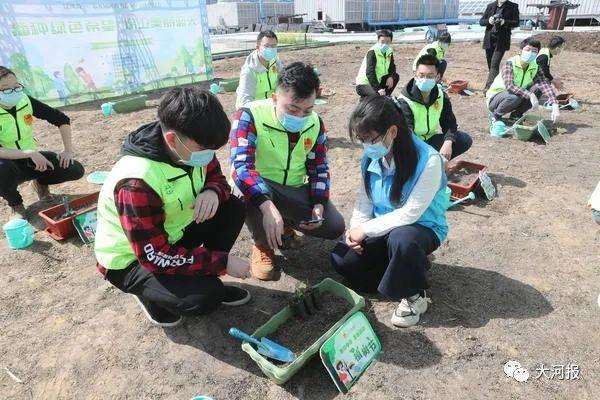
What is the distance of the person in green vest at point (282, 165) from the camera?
2.54 metres

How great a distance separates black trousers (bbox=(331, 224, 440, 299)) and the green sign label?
30 cm

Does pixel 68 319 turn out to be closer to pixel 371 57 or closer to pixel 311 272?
pixel 311 272

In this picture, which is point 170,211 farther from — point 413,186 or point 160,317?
point 413,186


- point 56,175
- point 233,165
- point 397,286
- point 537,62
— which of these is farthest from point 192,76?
point 397,286

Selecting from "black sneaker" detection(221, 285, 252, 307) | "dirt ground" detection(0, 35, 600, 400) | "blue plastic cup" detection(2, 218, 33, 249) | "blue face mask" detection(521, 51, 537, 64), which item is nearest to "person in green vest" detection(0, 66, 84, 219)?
"dirt ground" detection(0, 35, 600, 400)

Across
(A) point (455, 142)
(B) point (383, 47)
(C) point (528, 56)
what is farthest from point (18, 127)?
(C) point (528, 56)

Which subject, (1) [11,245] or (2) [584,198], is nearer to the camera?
(1) [11,245]

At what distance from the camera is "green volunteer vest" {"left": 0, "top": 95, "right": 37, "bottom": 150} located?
362 centimetres

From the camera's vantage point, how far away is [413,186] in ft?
7.61

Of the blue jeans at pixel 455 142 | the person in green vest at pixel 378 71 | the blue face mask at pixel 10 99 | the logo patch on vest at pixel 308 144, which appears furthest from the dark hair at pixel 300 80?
the person in green vest at pixel 378 71

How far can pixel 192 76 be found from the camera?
32.7ft

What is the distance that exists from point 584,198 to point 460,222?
4.53ft

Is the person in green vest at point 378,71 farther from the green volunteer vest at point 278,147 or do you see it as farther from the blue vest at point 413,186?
the blue vest at point 413,186

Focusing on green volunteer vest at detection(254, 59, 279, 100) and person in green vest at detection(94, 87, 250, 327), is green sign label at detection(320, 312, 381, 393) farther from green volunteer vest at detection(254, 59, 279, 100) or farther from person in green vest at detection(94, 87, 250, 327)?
green volunteer vest at detection(254, 59, 279, 100)
